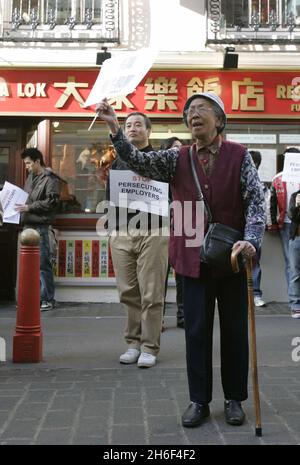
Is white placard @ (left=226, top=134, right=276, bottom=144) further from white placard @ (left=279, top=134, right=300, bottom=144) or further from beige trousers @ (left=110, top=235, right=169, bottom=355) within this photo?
beige trousers @ (left=110, top=235, right=169, bottom=355)

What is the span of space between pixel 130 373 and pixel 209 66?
16.1 ft

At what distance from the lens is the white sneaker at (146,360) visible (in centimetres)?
483

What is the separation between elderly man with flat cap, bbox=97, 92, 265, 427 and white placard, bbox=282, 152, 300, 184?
11.0ft

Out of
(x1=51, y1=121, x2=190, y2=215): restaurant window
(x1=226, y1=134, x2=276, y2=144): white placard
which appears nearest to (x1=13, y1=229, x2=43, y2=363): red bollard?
(x1=51, y1=121, x2=190, y2=215): restaurant window

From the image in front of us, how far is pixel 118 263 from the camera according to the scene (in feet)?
16.3

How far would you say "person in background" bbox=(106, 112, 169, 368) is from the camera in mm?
4824

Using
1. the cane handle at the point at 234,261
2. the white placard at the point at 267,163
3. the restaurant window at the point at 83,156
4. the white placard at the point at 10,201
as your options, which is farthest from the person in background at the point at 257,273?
the cane handle at the point at 234,261

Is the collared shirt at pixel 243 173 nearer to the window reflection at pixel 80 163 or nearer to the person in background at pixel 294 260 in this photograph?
the person in background at pixel 294 260

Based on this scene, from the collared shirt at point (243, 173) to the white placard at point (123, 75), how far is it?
0.24m

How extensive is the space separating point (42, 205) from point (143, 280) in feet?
9.84

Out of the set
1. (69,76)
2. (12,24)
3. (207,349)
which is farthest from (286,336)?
(12,24)

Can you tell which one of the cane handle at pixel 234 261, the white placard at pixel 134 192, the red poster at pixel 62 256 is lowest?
the red poster at pixel 62 256

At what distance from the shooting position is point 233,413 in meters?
3.52
